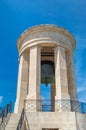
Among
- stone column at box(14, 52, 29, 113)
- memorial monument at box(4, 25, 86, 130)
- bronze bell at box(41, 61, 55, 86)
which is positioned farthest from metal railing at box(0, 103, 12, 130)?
bronze bell at box(41, 61, 55, 86)

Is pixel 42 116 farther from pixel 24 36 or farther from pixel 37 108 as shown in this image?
pixel 24 36

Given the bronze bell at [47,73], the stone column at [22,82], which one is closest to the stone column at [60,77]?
the bronze bell at [47,73]

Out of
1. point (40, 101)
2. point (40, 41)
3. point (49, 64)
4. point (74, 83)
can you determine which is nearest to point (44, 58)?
point (49, 64)

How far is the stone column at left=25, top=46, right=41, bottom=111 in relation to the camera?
1454cm

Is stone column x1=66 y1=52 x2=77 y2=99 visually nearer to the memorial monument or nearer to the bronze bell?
the memorial monument

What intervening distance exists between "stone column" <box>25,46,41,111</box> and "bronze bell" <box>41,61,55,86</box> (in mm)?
1459

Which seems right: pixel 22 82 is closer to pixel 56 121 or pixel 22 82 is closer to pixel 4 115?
pixel 4 115

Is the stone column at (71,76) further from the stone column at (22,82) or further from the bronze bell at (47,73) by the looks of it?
the stone column at (22,82)

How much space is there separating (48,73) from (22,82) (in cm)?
221

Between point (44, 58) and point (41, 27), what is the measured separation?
9.79 ft

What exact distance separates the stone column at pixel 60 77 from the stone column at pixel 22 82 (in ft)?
8.76

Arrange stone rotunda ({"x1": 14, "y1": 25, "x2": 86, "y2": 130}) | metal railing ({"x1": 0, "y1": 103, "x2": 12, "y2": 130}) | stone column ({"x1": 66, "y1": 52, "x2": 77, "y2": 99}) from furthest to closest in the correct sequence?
stone column ({"x1": 66, "y1": 52, "x2": 77, "y2": 99}) → stone rotunda ({"x1": 14, "y1": 25, "x2": 86, "y2": 130}) → metal railing ({"x1": 0, "y1": 103, "x2": 12, "y2": 130})

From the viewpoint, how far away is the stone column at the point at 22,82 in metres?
16.2

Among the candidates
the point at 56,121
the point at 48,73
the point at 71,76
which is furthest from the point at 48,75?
the point at 56,121
